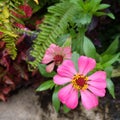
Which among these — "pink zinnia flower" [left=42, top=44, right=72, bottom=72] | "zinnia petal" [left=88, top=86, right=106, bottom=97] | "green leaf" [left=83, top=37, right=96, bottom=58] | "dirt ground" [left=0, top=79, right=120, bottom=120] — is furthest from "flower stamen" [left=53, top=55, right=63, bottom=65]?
"dirt ground" [left=0, top=79, right=120, bottom=120]

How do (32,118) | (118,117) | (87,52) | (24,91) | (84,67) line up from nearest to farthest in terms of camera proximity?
(84,67), (87,52), (118,117), (32,118), (24,91)

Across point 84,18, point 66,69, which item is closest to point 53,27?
point 84,18

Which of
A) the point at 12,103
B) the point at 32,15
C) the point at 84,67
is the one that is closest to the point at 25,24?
the point at 32,15

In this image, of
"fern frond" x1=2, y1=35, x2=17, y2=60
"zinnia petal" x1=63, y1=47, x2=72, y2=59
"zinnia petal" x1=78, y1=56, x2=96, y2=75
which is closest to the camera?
"zinnia petal" x1=78, y1=56, x2=96, y2=75

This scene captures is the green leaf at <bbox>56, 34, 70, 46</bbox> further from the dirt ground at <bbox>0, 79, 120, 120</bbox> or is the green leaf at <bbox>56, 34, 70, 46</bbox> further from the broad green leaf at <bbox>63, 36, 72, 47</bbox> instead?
the dirt ground at <bbox>0, 79, 120, 120</bbox>

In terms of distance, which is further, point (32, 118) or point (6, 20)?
point (32, 118)

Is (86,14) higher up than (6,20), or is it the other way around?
(6,20)

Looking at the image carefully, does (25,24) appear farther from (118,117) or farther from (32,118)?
(118,117)

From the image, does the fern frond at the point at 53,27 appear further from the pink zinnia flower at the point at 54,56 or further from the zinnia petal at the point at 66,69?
the zinnia petal at the point at 66,69
